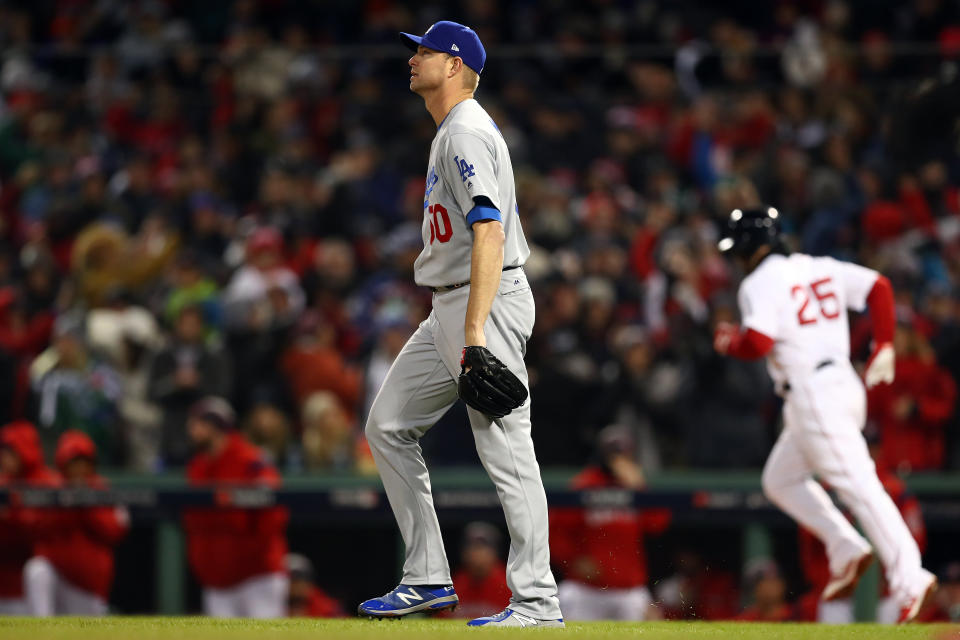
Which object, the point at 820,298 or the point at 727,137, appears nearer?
the point at 820,298

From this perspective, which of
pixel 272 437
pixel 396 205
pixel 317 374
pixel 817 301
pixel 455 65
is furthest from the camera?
pixel 396 205

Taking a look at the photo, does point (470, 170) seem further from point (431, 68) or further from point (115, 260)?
point (115, 260)

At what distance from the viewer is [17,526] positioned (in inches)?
346

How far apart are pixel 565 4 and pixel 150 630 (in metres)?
10.5

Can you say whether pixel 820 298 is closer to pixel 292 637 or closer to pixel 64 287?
pixel 292 637

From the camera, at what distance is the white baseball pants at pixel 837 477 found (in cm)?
620

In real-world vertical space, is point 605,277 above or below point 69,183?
below

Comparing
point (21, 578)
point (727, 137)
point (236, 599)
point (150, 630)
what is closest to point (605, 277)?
point (727, 137)

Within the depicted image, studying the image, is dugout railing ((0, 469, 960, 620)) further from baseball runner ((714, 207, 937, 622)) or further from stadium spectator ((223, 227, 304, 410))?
baseball runner ((714, 207, 937, 622))

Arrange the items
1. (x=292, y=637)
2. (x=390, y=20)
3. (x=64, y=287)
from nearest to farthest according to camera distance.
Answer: (x=292, y=637)
(x=64, y=287)
(x=390, y=20)

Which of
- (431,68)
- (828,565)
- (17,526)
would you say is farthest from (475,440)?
(17,526)

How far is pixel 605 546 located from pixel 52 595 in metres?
3.32

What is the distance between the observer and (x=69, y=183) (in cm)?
1247

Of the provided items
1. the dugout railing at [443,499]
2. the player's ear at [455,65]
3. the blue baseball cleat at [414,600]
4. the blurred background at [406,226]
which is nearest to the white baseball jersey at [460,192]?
the player's ear at [455,65]
